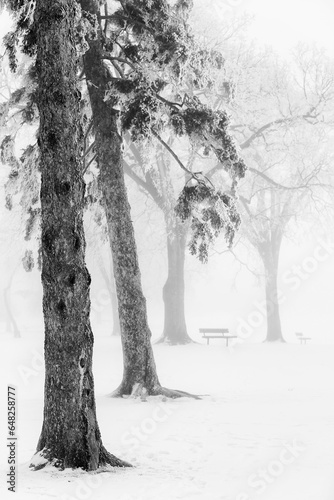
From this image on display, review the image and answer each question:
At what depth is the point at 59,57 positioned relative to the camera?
629 cm

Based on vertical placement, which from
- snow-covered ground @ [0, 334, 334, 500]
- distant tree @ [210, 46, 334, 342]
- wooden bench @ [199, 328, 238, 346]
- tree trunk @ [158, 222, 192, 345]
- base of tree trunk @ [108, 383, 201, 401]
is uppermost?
distant tree @ [210, 46, 334, 342]

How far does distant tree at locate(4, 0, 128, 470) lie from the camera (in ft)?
20.0

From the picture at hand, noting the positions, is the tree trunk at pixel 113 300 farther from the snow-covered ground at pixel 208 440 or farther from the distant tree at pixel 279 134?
the snow-covered ground at pixel 208 440

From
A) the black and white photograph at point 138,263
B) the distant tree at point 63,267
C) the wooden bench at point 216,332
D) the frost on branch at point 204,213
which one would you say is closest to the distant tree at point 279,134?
the black and white photograph at point 138,263

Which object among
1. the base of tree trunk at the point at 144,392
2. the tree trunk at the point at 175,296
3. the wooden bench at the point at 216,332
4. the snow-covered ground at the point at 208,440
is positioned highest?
the tree trunk at the point at 175,296

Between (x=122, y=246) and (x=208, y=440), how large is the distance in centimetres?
451

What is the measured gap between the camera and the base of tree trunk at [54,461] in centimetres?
598

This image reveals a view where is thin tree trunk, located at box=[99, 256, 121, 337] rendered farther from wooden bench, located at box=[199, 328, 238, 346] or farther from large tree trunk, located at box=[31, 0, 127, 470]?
large tree trunk, located at box=[31, 0, 127, 470]

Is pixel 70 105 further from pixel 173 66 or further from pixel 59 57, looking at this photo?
pixel 173 66

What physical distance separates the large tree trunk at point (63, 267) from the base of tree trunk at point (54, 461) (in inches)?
0.4

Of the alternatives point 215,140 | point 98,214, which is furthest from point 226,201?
point 98,214

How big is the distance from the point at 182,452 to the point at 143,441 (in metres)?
0.83

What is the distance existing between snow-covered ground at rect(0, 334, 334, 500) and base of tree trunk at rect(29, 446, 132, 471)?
12 cm

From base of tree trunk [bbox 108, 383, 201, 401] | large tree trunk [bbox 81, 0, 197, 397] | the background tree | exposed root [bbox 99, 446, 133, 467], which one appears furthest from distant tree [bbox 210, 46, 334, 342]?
exposed root [bbox 99, 446, 133, 467]
